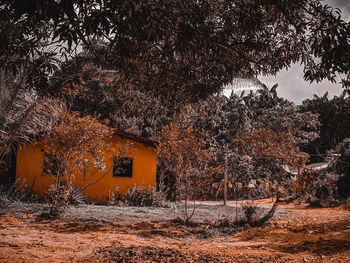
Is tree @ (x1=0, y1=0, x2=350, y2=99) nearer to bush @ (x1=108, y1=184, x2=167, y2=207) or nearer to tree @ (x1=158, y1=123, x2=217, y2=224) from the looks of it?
tree @ (x1=158, y1=123, x2=217, y2=224)

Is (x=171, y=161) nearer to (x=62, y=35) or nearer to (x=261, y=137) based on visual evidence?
(x=261, y=137)

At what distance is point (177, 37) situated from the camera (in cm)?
360

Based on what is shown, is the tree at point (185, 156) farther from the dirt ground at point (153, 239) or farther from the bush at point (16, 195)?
the bush at point (16, 195)

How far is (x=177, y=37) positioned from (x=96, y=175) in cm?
1092

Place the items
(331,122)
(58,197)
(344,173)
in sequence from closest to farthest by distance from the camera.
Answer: (58,197) → (344,173) → (331,122)

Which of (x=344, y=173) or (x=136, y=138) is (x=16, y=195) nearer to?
(x=136, y=138)

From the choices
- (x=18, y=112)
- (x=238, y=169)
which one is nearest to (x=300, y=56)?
(x=18, y=112)

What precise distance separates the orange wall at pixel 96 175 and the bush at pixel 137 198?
40 cm

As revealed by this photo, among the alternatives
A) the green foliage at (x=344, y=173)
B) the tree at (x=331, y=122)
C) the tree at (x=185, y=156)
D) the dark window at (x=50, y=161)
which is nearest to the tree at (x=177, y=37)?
the tree at (x=185, y=156)

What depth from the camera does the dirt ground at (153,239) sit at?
4.76 m

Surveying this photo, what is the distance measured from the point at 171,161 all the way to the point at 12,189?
767 centimetres

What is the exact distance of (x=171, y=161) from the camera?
896cm

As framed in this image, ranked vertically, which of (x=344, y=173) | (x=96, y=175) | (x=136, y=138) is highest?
(x=136, y=138)

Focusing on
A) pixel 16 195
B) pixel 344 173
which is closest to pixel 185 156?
pixel 16 195
